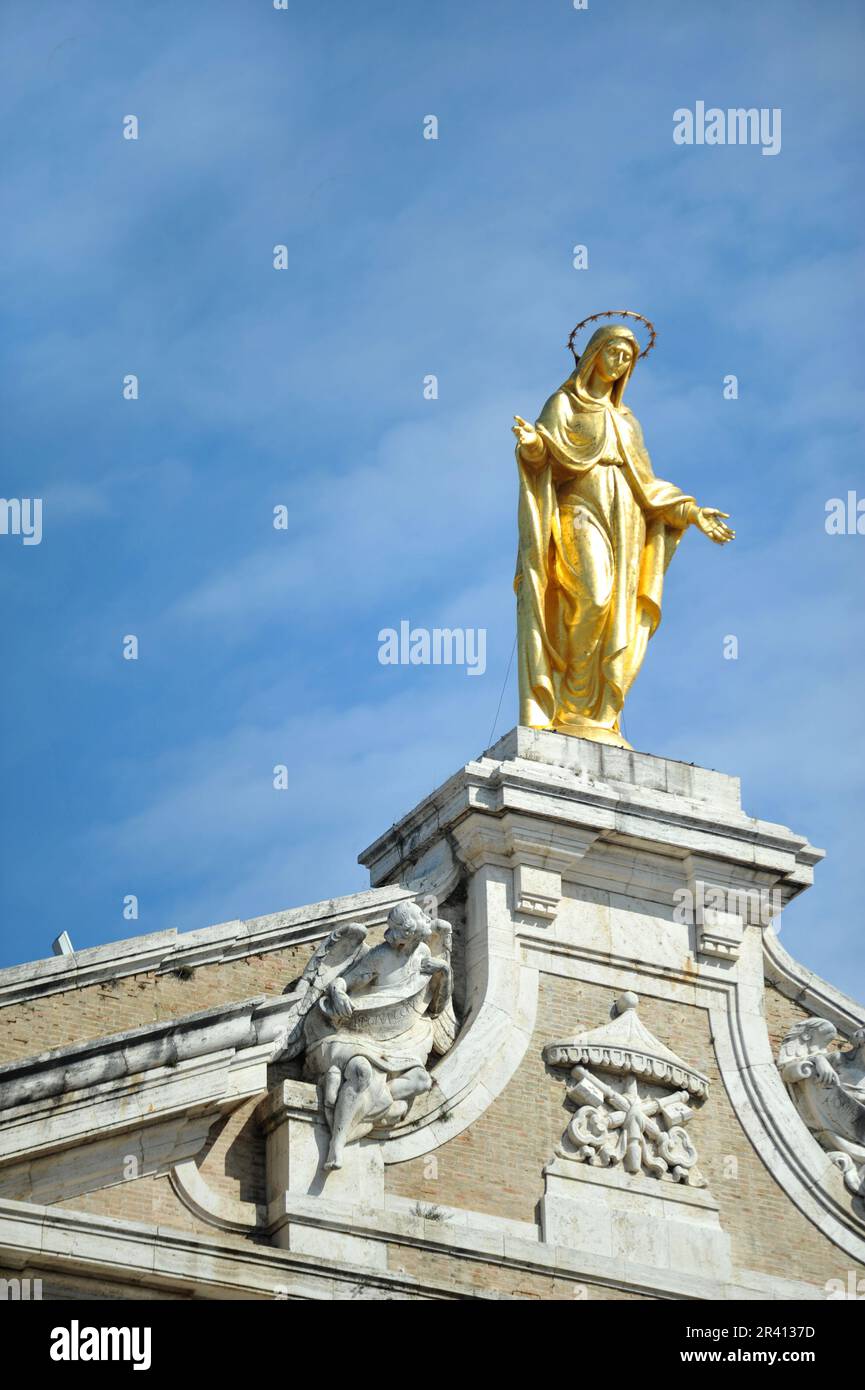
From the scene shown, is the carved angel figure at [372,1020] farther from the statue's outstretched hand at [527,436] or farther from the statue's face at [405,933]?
the statue's outstretched hand at [527,436]

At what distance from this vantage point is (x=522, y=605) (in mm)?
22516

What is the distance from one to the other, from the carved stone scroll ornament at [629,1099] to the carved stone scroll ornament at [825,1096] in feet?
3.33

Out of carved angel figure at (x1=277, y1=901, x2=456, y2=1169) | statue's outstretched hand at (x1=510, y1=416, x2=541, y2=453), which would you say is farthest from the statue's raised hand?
carved angel figure at (x1=277, y1=901, x2=456, y2=1169)

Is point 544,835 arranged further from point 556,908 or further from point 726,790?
point 726,790

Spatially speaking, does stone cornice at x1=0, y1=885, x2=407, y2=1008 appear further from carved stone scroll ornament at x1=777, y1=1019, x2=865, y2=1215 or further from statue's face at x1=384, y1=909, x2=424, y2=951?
carved stone scroll ornament at x1=777, y1=1019, x2=865, y2=1215

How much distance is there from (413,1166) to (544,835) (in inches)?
117

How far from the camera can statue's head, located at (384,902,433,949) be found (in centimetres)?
1989

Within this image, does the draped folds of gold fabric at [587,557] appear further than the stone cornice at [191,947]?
Yes

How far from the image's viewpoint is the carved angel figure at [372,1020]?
19266 mm

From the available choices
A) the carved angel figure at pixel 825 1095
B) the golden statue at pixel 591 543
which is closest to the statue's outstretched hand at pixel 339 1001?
the golden statue at pixel 591 543

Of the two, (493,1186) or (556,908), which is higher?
(556,908)
